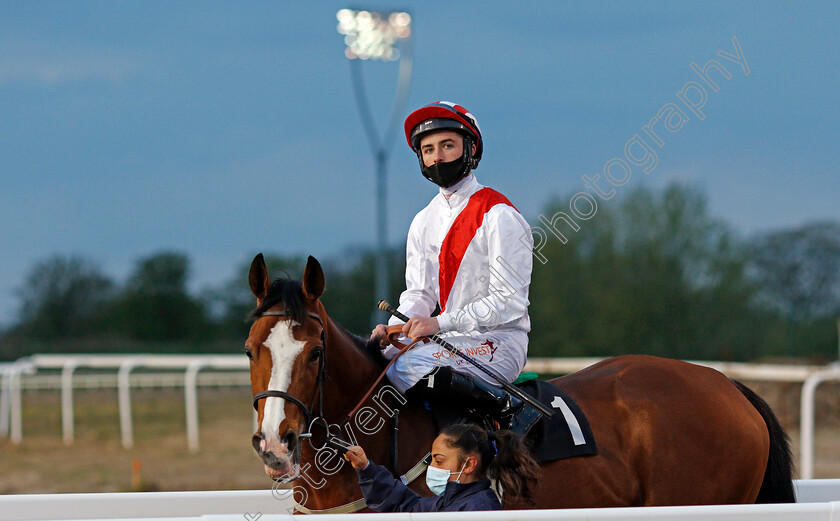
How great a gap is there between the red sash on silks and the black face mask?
0.36 feet

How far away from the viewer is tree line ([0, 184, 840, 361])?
1019 inches

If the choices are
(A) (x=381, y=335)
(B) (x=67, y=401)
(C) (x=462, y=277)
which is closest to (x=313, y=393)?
(A) (x=381, y=335)

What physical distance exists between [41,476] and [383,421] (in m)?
8.63

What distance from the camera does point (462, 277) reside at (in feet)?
11.6

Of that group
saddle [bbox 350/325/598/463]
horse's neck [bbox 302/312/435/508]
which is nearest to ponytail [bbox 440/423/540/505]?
saddle [bbox 350/325/598/463]

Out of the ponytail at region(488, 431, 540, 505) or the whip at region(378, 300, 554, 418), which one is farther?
the whip at region(378, 300, 554, 418)

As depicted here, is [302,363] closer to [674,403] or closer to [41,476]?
[674,403]

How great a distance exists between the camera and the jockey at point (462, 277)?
11.0 feet

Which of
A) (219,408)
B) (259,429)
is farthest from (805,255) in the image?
(259,429)

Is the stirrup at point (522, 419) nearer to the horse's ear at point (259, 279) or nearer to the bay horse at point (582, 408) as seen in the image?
the bay horse at point (582, 408)

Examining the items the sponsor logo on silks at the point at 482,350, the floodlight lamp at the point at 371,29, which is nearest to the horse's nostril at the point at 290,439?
the sponsor logo on silks at the point at 482,350

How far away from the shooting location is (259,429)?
9.36ft

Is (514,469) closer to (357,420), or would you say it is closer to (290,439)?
(357,420)

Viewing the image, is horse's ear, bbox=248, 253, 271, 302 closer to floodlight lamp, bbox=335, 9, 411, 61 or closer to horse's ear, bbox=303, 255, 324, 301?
horse's ear, bbox=303, 255, 324, 301
